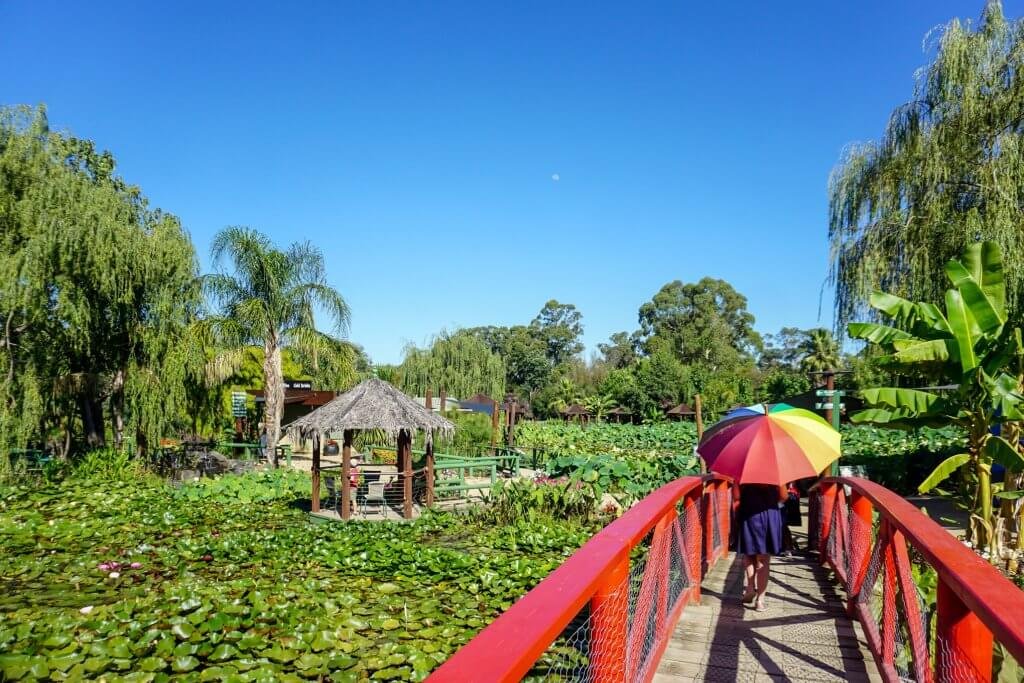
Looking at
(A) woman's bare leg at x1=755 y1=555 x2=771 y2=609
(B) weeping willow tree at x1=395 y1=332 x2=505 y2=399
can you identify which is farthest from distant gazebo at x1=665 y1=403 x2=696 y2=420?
(A) woman's bare leg at x1=755 y1=555 x2=771 y2=609

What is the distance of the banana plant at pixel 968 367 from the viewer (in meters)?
6.79

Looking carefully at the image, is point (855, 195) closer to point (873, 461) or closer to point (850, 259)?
point (850, 259)

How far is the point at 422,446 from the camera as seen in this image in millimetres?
22953

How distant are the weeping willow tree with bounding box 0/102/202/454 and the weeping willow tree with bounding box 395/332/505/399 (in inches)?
841

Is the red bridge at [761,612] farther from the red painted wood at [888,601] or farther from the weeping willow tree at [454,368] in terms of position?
the weeping willow tree at [454,368]

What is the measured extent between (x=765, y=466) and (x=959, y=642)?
2.92 metres

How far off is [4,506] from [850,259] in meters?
17.0

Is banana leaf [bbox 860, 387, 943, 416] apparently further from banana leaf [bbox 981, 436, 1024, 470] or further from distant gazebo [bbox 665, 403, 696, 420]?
distant gazebo [bbox 665, 403, 696, 420]

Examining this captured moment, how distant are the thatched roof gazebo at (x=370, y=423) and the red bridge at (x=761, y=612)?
7.61 metres

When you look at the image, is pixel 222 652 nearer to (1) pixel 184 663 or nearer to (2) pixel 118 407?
(1) pixel 184 663

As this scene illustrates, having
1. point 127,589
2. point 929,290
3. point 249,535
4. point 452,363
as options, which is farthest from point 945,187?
point 452,363

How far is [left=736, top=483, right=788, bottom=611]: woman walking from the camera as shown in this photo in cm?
486

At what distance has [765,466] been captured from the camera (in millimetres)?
5008

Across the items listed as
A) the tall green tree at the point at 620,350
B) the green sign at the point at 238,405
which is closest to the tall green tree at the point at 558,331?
the tall green tree at the point at 620,350
